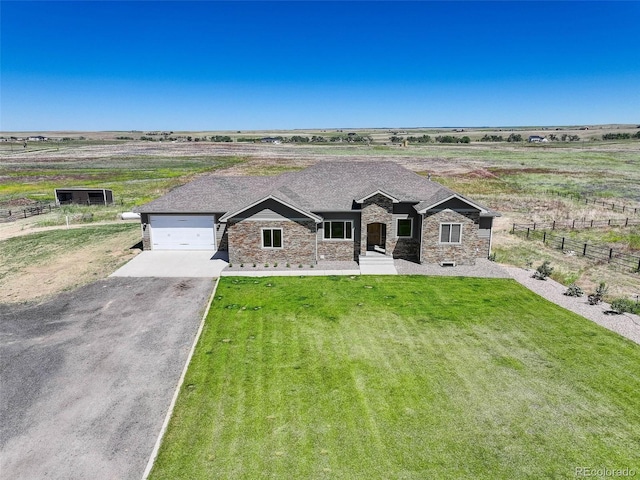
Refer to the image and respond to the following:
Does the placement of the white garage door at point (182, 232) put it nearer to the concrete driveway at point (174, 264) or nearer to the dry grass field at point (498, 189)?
the concrete driveway at point (174, 264)

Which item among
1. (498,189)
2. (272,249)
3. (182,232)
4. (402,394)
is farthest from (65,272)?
(498,189)

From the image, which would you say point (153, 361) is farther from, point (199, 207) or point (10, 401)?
point (199, 207)

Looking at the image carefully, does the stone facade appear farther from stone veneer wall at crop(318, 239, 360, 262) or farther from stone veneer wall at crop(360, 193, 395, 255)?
stone veneer wall at crop(318, 239, 360, 262)

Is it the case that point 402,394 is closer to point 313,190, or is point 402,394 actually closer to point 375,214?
point 375,214

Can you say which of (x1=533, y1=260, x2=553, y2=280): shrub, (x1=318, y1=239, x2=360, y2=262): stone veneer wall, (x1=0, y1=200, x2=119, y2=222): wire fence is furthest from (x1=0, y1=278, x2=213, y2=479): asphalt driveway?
(x1=0, y1=200, x2=119, y2=222): wire fence

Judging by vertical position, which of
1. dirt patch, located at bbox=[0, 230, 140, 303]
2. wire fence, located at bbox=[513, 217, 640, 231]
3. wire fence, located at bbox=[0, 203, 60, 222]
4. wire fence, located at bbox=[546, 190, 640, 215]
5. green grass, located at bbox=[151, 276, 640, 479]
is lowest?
wire fence, located at bbox=[513, 217, 640, 231]

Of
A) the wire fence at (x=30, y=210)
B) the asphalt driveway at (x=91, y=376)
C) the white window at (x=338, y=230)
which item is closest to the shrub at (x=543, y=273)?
the white window at (x=338, y=230)
